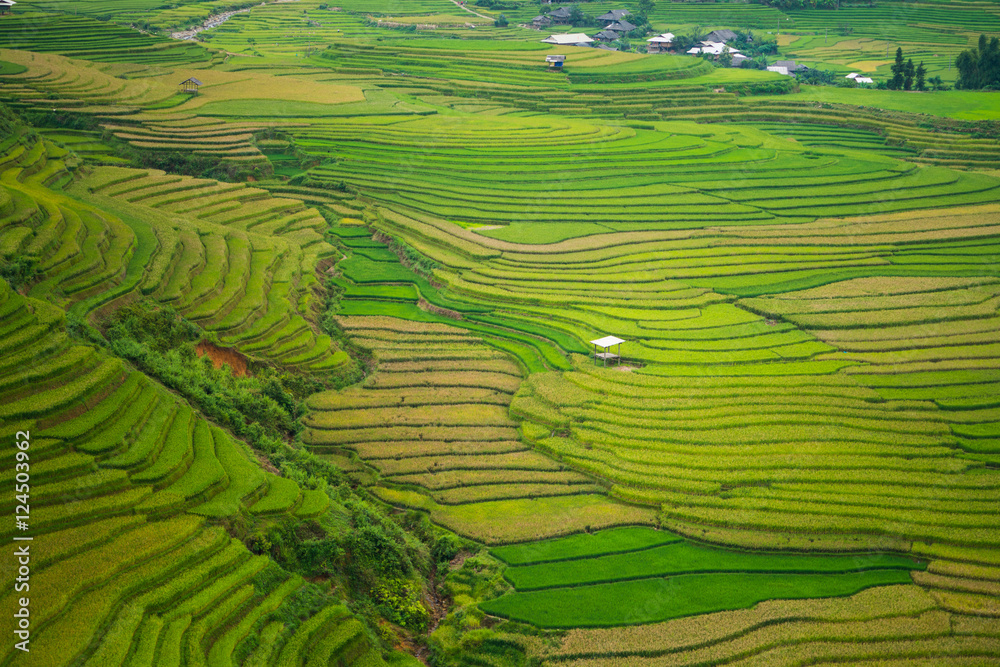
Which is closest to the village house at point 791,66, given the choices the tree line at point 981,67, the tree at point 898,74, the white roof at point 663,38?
the tree at point 898,74

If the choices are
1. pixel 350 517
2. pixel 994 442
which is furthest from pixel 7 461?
pixel 994 442

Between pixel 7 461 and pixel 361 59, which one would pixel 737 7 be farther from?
pixel 7 461

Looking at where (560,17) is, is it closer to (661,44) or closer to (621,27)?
(621,27)

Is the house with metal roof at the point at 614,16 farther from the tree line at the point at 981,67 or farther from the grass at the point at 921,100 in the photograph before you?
the tree line at the point at 981,67

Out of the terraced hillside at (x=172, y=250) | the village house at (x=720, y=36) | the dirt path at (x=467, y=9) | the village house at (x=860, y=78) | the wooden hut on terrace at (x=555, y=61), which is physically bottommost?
the terraced hillside at (x=172, y=250)

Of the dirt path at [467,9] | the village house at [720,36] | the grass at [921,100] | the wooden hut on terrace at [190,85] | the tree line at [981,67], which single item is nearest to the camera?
the wooden hut on terrace at [190,85]

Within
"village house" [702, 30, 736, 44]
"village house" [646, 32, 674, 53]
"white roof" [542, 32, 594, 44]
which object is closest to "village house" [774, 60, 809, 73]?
"village house" [702, 30, 736, 44]
